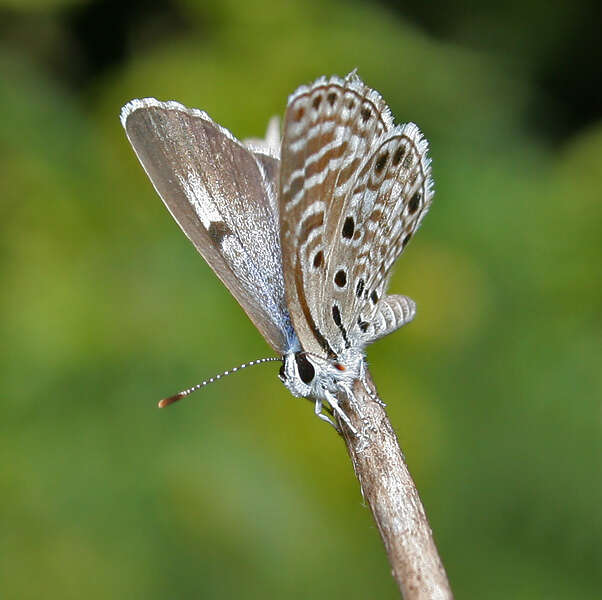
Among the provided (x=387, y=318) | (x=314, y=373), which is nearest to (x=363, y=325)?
(x=387, y=318)

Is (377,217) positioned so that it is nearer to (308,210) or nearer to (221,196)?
(308,210)

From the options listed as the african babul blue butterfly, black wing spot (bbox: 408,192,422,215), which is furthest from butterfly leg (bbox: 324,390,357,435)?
black wing spot (bbox: 408,192,422,215)

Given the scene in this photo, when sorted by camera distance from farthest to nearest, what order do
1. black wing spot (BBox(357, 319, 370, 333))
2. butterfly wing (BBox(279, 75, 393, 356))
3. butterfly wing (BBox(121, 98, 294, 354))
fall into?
black wing spot (BBox(357, 319, 370, 333))
butterfly wing (BBox(121, 98, 294, 354))
butterfly wing (BBox(279, 75, 393, 356))

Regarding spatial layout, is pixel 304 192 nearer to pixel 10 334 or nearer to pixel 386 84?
pixel 10 334

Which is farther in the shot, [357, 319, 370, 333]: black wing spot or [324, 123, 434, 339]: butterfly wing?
[357, 319, 370, 333]: black wing spot

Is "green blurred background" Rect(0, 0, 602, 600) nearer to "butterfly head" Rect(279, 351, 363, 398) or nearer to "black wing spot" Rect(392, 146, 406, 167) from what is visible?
"butterfly head" Rect(279, 351, 363, 398)

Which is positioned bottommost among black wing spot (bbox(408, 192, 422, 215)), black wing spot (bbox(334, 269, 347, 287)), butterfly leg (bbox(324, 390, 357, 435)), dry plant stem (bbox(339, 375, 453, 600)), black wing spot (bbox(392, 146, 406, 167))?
dry plant stem (bbox(339, 375, 453, 600))

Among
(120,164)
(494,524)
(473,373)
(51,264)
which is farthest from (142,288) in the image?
(494,524)
